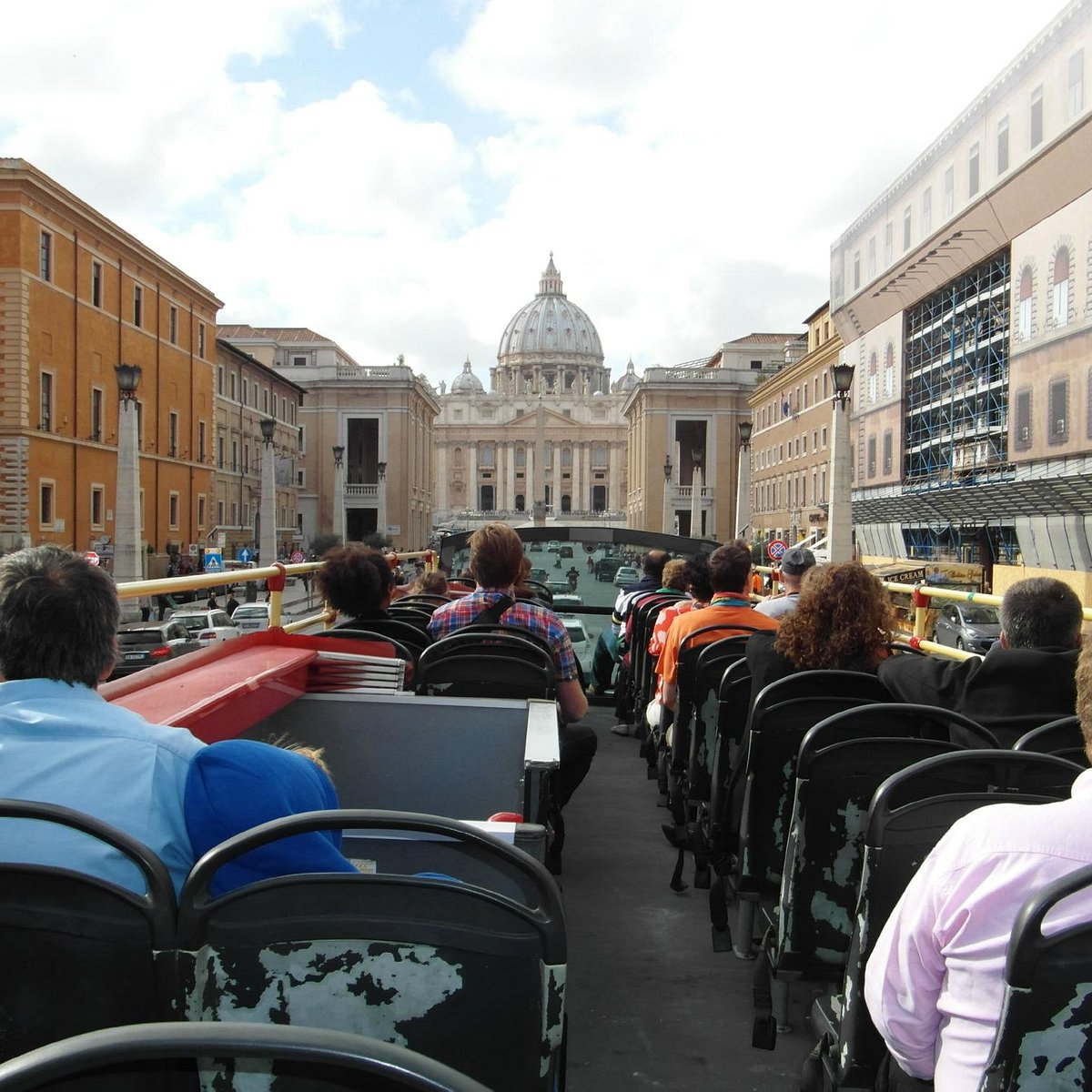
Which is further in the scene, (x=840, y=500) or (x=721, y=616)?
(x=840, y=500)

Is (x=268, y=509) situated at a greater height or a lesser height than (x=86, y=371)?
lesser

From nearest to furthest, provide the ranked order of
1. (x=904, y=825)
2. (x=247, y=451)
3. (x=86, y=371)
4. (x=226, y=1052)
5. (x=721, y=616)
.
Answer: (x=226, y=1052) → (x=904, y=825) → (x=721, y=616) → (x=86, y=371) → (x=247, y=451)

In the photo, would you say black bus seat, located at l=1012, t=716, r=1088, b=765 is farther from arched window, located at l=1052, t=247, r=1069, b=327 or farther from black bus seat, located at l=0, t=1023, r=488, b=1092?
arched window, located at l=1052, t=247, r=1069, b=327

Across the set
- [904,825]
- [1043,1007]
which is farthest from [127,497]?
[1043,1007]

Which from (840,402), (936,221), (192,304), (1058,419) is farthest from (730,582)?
(192,304)

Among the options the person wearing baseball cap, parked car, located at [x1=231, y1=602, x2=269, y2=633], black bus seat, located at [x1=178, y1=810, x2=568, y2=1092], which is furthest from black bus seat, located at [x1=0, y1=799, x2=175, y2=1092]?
parked car, located at [x1=231, y1=602, x2=269, y2=633]

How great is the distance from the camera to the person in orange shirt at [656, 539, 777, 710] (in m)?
6.22

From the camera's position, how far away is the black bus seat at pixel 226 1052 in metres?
1.24

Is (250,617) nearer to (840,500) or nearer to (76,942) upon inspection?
(840,500)

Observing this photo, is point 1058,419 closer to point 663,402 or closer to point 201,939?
point 201,939

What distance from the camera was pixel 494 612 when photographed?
612 centimetres

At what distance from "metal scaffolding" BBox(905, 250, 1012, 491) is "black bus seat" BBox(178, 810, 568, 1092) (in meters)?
31.6

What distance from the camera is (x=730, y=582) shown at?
6.74 m

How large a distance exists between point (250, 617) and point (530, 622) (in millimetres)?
18608
